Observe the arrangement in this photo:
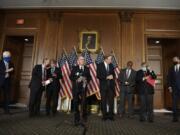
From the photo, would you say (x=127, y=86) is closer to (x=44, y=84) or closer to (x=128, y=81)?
(x=128, y=81)

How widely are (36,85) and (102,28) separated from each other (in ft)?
12.1

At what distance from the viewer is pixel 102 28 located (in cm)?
783

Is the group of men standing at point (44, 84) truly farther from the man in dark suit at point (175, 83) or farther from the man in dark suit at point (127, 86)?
the man in dark suit at point (175, 83)

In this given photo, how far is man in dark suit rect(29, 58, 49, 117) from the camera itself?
530 cm

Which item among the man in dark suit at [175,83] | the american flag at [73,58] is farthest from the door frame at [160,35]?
the american flag at [73,58]

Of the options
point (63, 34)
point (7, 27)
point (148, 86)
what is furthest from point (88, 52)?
point (7, 27)

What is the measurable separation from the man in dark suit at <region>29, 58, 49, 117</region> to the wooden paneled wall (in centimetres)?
218

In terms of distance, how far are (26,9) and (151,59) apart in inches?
213

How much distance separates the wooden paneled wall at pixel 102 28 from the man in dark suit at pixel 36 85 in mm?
2178

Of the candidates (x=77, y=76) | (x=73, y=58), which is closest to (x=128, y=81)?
(x=77, y=76)

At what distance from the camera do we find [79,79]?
4.30 metres

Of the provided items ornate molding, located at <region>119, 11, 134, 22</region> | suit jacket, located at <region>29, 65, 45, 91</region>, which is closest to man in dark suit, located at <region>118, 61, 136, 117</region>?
suit jacket, located at <region>29, 65, 45, 91</region>

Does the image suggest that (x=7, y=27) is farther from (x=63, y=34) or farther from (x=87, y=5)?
(x=87, y=5)

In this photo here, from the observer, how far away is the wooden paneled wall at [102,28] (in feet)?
24.9
